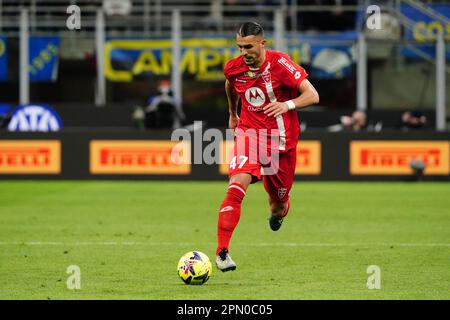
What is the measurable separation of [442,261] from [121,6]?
17142mm

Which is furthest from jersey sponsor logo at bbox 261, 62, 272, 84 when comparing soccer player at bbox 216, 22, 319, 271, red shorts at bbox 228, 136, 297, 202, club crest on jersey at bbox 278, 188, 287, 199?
club crest on jersey at bbox 278, 188, 287, 199

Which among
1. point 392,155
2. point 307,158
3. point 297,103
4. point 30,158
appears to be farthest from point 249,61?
point 30,158

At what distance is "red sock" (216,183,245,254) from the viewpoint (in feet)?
31.3

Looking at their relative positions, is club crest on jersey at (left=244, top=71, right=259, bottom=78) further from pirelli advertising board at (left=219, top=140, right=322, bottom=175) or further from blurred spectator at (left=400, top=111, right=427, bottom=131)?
blurred spectator at (left=400, top=111, right=427, bottom=131)

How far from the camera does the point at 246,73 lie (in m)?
10.2

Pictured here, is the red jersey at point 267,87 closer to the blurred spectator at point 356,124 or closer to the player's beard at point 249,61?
the player's beard at point 249,61

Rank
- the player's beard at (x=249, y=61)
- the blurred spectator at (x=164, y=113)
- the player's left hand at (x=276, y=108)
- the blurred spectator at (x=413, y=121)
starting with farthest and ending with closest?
the blurred spectator at (x=413, y=121)
the blurred spectator at (x=164, y=113)
the player's beard at (x=249, y=61)
the player's left hand at (x=276, y=108)

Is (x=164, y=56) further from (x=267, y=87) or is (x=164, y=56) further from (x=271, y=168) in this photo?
(x=267, y=87)

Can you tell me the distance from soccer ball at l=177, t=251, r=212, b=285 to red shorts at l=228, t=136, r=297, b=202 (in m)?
1.05

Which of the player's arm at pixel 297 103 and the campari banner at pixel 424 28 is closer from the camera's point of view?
the player's arm at pixel 297 103

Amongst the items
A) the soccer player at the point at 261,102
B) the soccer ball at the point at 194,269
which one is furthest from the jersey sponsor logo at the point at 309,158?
the soccer ball at the point at 194,269

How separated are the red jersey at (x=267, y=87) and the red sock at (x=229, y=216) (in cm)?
78

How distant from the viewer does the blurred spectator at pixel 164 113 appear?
941 inches

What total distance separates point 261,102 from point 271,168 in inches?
27.5
